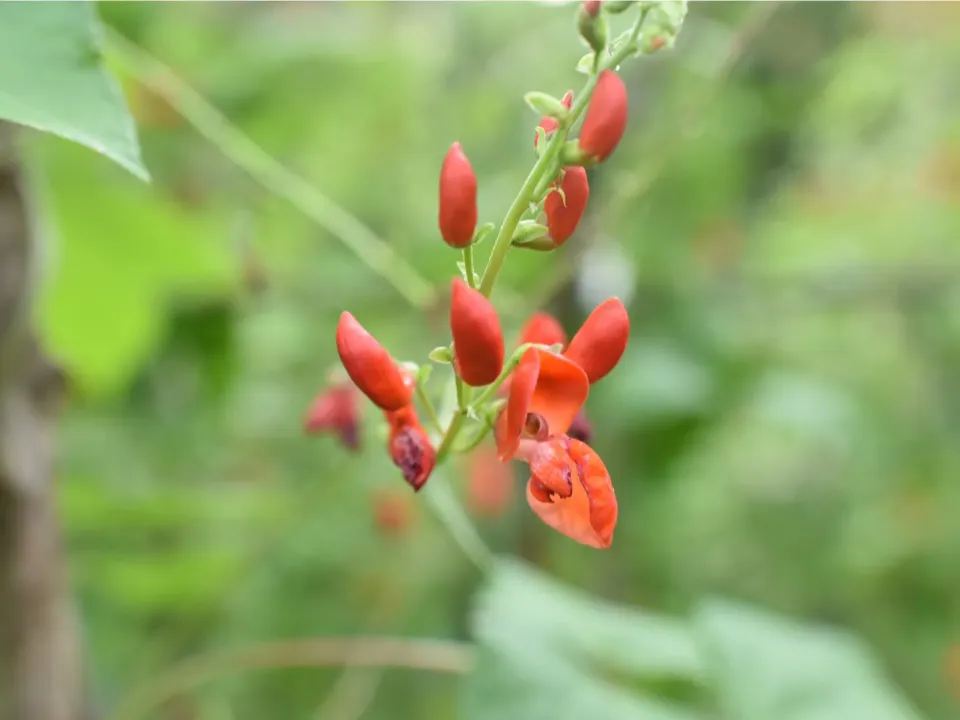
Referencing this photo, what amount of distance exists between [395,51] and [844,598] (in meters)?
1.85

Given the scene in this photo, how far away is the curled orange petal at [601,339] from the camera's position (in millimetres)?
417

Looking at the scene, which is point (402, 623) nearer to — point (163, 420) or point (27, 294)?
point (163, 420)

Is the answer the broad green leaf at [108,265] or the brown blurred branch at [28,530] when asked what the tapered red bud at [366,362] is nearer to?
the brown blurred branch at [28,530]

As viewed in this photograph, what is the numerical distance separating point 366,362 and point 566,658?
631 mm

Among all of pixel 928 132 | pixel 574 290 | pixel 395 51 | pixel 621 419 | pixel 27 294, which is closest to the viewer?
pixel 27 294

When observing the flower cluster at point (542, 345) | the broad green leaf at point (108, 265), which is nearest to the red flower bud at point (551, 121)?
the flower cluster at point (542, 345)

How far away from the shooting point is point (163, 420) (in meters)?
1.60

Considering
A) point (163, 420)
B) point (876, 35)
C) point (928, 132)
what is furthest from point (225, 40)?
point (928, 132)

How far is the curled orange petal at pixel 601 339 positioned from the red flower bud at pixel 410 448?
0.30ft

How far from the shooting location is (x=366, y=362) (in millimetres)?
424

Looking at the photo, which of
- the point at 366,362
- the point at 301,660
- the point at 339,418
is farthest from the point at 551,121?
the point at 301,660

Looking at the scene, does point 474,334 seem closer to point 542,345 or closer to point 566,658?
point 542,345

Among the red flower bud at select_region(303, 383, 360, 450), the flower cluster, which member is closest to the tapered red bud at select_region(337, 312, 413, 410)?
the flower cluster

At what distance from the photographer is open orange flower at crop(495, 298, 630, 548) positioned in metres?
0.40
